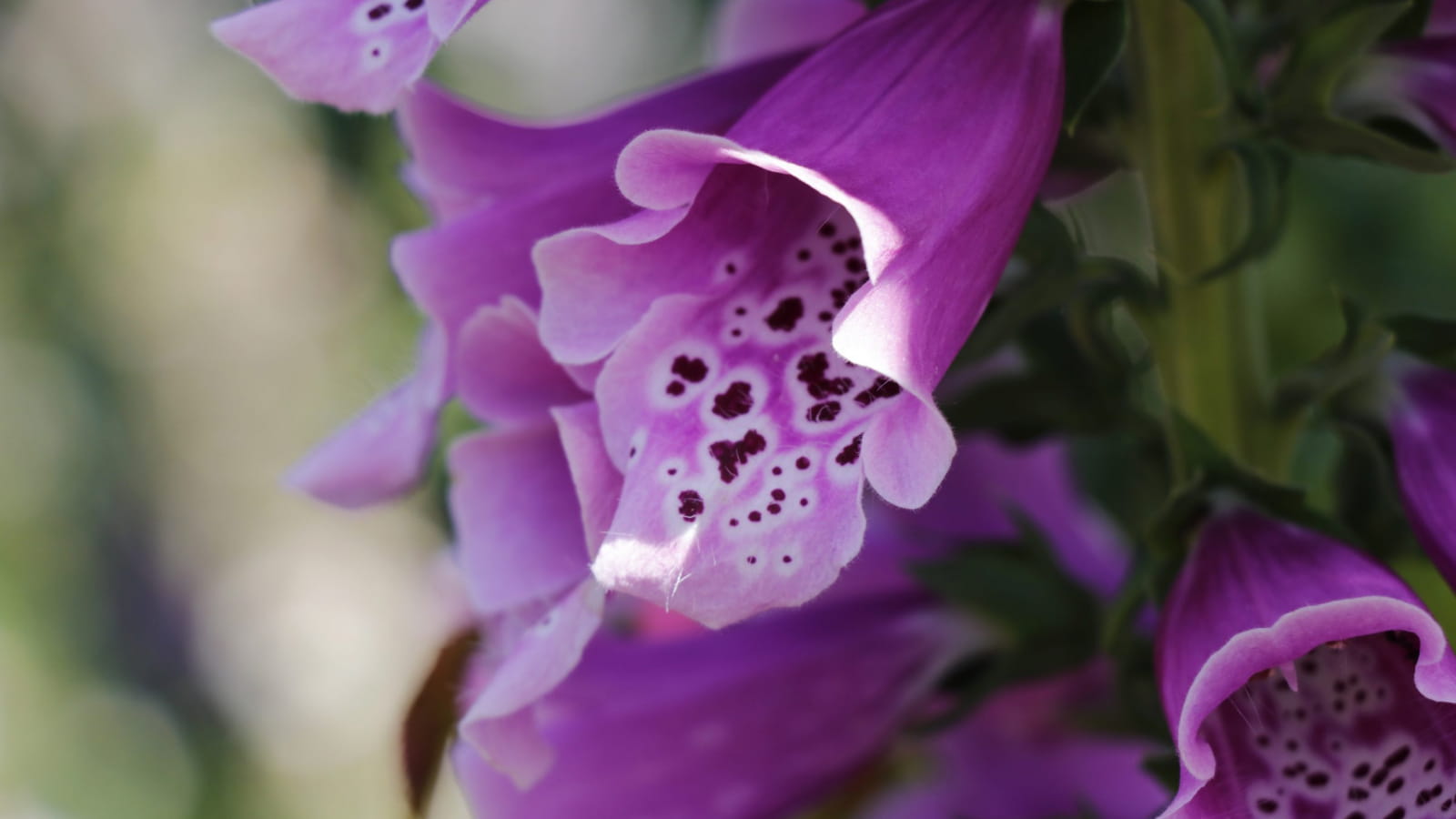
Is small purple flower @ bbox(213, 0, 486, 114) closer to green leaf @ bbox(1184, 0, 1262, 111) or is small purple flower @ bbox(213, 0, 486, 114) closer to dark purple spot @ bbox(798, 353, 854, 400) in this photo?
dark purple spot @ bbox(798, 353, 854, 400)

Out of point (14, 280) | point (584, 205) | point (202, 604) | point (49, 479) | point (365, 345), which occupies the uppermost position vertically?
point (584, 205)

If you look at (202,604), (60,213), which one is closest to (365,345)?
(60,213)

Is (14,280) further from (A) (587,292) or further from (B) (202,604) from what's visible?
(A) (587,292)

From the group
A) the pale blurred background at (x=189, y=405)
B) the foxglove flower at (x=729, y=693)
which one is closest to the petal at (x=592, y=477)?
the foxglove flower at (x=729, y=693)

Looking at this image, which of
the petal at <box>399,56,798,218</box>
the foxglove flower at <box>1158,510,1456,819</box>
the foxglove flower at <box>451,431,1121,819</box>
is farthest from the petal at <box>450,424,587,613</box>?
the foxglove flower at <box>1158,510,1456,819</box>

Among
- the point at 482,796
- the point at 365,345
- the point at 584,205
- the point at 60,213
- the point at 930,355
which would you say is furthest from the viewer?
the point at 60,213

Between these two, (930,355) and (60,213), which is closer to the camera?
(930,355)

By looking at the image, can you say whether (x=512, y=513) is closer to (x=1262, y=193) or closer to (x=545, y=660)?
(x=545, y=660)
